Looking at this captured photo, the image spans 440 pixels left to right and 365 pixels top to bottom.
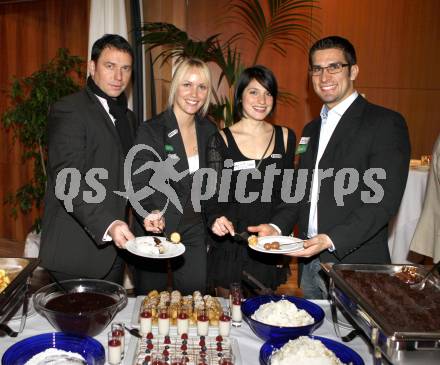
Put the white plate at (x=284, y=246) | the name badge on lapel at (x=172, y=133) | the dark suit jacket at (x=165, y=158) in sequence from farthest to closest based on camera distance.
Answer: the name badge on lapel at (x=172, y=133) → the dark suit jacket at (x=165, y=158) → the white plate at (x=284, y=246)

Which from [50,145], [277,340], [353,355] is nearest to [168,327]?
[277,340]

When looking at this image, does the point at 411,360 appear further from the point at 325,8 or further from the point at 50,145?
the point at 325,8

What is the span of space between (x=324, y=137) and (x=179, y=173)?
0.82 m

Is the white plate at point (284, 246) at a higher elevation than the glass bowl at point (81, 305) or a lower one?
higher

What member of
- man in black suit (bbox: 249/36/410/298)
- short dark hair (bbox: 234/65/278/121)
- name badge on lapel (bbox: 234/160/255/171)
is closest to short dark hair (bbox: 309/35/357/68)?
man in black suit (bbox: 249/36/410/298)

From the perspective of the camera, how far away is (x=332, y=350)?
4.51ft

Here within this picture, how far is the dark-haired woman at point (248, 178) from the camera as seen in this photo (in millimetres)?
2367

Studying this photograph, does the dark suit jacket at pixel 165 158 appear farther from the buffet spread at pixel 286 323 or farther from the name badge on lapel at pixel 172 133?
the buffet spread at pixel 286 323

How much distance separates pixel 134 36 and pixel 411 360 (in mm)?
3689

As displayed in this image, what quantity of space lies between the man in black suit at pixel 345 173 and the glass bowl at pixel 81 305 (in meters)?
0.70

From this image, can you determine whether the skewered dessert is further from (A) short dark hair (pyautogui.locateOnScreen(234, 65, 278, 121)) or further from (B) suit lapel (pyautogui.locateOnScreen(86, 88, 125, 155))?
(A) short dark hair (pyautogui.locateOnScreen(234, 65, 278, 121))

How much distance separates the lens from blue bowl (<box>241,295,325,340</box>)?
1425 mm

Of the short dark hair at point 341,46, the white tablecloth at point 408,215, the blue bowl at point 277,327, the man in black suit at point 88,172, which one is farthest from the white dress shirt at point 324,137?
the white tablecloth at point 408,215

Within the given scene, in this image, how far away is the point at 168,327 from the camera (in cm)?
150
